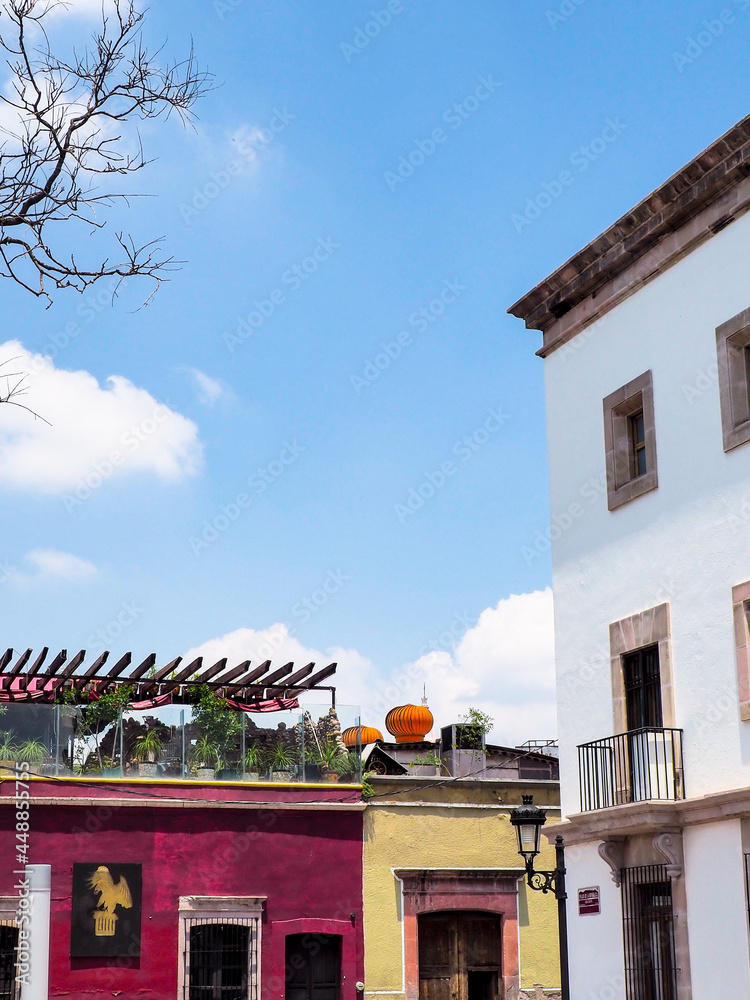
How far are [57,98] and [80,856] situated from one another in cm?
1837

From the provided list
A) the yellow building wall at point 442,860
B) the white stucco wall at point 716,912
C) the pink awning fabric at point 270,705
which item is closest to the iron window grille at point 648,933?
the white stucco wall at point 716,912

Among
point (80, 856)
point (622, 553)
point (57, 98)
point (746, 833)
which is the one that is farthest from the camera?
point (80, 856)

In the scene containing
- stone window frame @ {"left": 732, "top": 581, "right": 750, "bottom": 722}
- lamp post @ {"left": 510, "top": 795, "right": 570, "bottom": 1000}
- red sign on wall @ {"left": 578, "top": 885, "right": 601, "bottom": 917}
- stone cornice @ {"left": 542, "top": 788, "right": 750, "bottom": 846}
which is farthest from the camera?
red sign on wall @ {"left": 578, "top": 885, "right": 601, "bottom": 917}

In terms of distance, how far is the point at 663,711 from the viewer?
14.8 meters

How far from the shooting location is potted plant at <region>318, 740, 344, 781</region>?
78.8ft

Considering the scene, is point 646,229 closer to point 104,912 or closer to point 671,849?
point 671,849

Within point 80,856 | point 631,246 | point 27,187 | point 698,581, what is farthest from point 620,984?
point 27,187

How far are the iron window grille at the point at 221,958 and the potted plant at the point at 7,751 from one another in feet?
13.3

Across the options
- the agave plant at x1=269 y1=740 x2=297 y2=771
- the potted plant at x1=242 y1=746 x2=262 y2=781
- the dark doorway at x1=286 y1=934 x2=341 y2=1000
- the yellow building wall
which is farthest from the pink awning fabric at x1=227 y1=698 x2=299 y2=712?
the dark doorway at x1=286 y1=934 x2=341 y2=1000

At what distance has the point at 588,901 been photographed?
15.7 meters

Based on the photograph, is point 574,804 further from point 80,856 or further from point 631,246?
point 80,856

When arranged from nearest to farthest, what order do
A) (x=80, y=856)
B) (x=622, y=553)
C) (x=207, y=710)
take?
(x=622, y=553), (x=80, y=856), (x=207, y=710)

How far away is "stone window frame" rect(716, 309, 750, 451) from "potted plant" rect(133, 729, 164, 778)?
42.8ft

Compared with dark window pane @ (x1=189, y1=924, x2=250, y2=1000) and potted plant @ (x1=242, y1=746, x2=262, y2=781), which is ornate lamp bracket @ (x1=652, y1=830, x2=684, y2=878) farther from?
potted plant @ (x1=242, y1=746, x2=262, y2=781)
